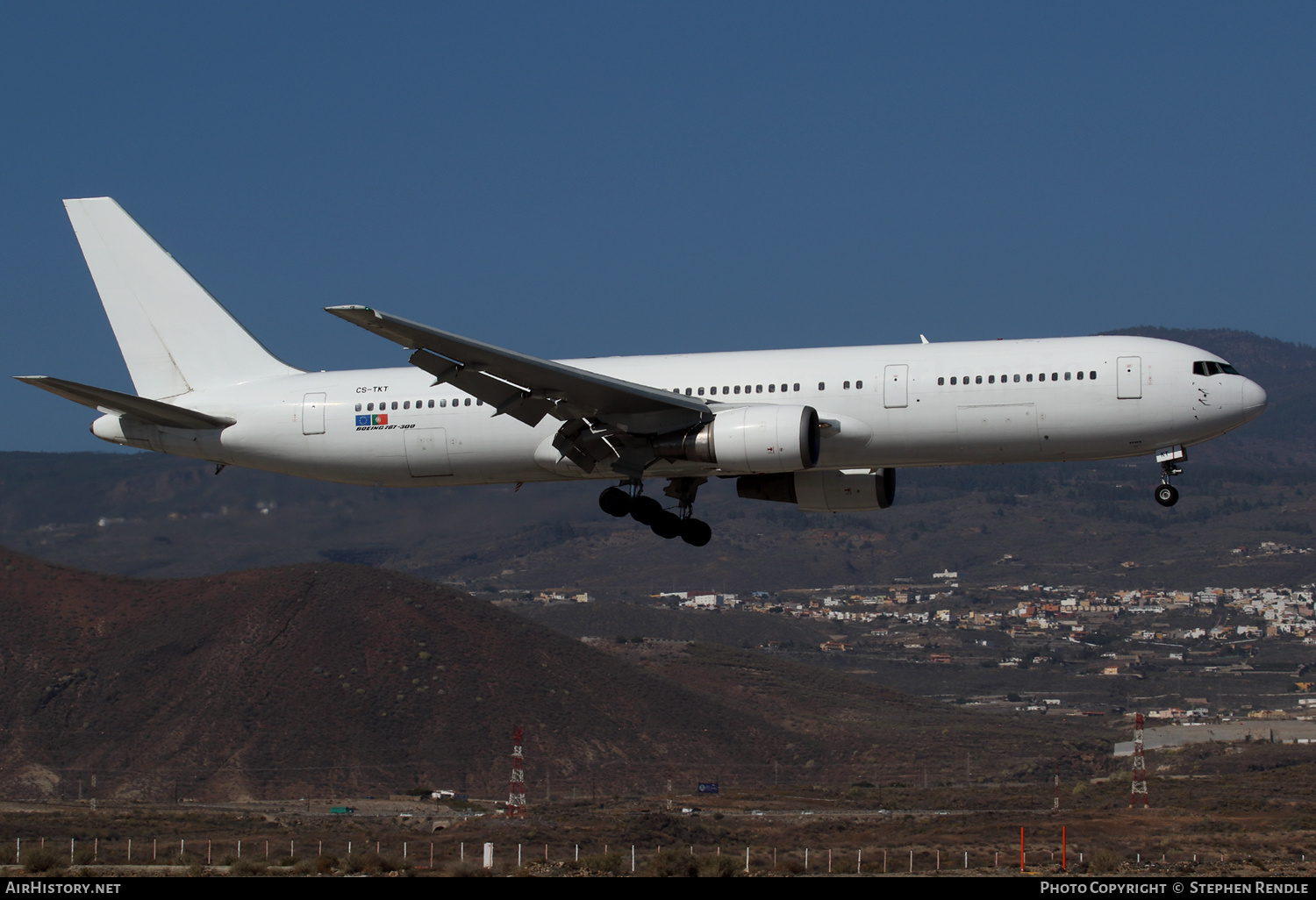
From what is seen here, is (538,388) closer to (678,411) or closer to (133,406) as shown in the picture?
(678,411)

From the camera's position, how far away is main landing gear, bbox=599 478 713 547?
41.3m

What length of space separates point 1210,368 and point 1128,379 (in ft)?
7.14

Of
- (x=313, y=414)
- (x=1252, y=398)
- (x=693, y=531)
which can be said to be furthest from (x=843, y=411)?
(x=313, y=414)

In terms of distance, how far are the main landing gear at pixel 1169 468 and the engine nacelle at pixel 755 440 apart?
8.45 metres

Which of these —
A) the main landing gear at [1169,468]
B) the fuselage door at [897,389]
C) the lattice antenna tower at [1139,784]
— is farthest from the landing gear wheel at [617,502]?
the lattice antenna tower at [1139,784]

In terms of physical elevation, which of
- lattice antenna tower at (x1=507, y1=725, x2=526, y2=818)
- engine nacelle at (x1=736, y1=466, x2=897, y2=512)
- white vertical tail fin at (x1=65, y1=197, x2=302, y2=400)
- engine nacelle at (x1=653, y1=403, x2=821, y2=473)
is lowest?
lattice antenna tower at (x1=507, y1=725, x2=526, y2=818)

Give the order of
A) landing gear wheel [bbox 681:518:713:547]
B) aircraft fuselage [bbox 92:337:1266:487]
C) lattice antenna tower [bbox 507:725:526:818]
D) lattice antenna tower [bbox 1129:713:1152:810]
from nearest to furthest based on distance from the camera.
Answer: aircraft fuselage [bbox 92:337:1266:487]
landing gear wheel [bbox 681:518:713:547]
lattice antenna tower [bbox 1129:713:1152:810]
lattice antenna tower [bbox 507:725:526:818]

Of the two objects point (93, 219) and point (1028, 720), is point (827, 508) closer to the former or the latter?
point (93, 219)

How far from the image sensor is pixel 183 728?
102 meters

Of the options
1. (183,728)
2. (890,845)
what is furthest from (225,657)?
(890,845)

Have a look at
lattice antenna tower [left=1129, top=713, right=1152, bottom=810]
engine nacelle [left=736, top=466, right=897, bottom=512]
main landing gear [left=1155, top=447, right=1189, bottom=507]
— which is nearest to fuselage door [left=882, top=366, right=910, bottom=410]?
engine nacelle [left=736, top=466, right=897, bottom=512]

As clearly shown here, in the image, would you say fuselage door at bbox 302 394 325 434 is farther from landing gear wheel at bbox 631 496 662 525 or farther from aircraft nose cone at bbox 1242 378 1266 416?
aircraft nose cone at bbox 1242 378 1266 416
